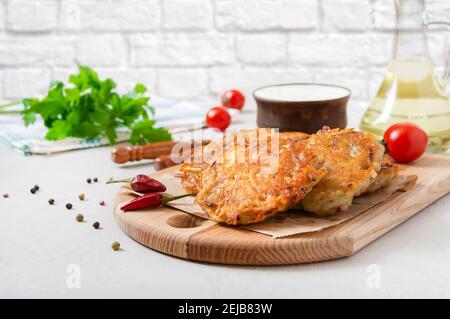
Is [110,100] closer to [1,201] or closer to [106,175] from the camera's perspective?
[106,175]

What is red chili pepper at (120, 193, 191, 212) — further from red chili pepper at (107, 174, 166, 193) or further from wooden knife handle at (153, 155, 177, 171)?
wooden knife handle at (153, 155, 177, 171)

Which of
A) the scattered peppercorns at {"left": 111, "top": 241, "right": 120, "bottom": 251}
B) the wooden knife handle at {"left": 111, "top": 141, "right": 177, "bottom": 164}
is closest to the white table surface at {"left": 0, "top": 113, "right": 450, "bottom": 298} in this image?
the scattered peppercorns at {"left": 111, "top": 241, "right": 120, "bottom": 251}

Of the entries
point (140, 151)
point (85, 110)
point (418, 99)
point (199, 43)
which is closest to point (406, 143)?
point (418, 99)

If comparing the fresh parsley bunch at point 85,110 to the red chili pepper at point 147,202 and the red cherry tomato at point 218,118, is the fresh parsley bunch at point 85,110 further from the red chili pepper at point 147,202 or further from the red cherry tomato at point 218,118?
the red chili pepper at point 147,202

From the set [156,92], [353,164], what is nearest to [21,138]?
[156,92]

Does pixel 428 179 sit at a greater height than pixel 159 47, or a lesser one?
lesser
